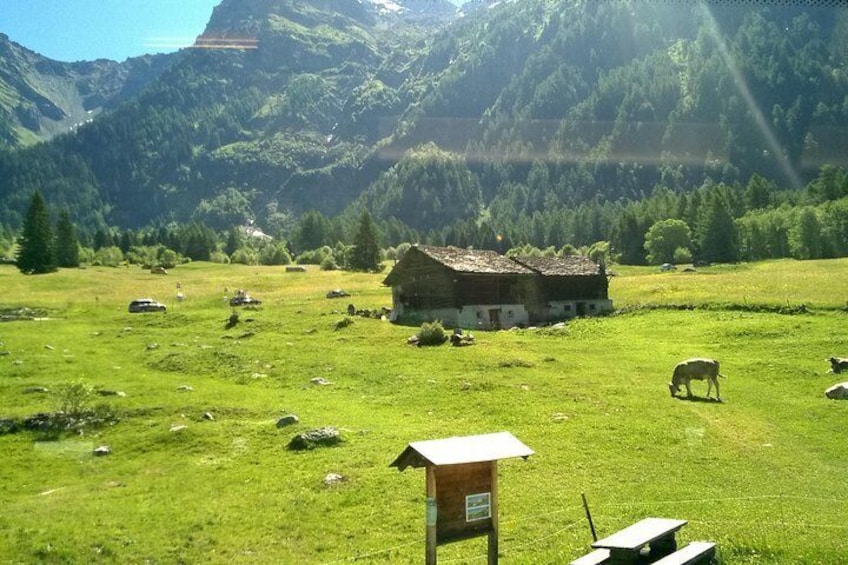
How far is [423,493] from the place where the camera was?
2073cm

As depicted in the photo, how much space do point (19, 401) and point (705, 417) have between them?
32.9m

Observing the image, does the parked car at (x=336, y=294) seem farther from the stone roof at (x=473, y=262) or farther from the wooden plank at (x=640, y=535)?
the wooden plank at (x=640, y=535)

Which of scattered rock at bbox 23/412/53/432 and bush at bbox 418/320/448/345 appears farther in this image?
bush at bbox 418/320/448/345

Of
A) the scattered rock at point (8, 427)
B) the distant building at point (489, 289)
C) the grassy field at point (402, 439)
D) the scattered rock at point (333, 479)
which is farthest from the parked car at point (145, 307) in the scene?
the scattered rock at point (333, 479)

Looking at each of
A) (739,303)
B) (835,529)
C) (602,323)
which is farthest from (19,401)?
(739,303)

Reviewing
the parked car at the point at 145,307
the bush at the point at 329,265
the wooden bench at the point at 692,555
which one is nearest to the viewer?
the wooden bench at the point at 692,555

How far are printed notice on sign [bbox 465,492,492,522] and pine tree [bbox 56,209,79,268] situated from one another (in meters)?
142

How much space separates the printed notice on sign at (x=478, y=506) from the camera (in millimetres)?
13156

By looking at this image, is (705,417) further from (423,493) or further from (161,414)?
(161,414)

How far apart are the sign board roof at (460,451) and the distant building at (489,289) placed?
173ft

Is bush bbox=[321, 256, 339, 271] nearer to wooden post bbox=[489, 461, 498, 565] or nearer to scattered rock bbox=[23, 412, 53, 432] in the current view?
scattered rock bbox=[23, 412, 53, 432]

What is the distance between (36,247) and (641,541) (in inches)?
5203

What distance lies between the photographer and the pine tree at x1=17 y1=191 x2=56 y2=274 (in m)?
121

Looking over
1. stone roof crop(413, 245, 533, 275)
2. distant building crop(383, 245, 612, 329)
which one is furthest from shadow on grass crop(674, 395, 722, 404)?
stone roof crop(413, 245, 533, 275)
